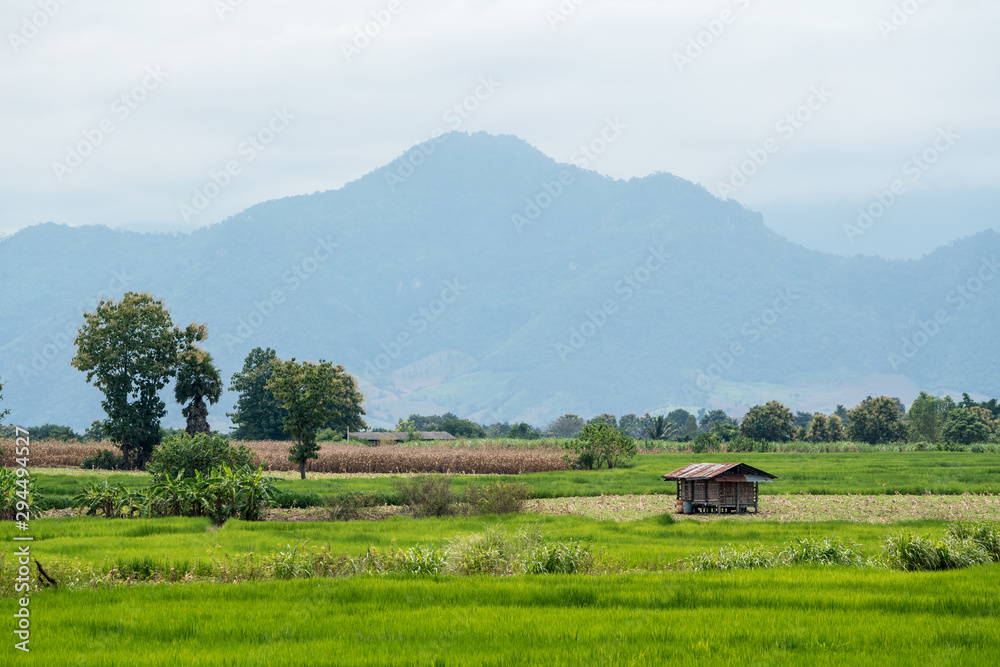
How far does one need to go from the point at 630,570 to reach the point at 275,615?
7.27 metres

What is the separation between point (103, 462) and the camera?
52781 mm

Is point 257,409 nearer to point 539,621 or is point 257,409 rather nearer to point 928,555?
point 928,555

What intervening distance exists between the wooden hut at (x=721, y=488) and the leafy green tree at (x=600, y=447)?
23.4 meters

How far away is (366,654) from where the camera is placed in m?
10.4

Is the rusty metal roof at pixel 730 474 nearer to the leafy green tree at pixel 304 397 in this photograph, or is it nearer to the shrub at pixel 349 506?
the shrub at pixel 349 506

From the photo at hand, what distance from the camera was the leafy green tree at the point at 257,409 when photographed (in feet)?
286

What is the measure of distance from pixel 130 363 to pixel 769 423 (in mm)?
74315

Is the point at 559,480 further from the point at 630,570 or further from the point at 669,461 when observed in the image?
the point at 630,570

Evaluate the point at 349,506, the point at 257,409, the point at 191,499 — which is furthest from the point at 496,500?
the point at 257,409

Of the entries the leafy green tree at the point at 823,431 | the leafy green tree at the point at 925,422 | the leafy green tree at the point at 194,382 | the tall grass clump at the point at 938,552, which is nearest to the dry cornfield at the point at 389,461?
the leafy green tree at the point at 194,382

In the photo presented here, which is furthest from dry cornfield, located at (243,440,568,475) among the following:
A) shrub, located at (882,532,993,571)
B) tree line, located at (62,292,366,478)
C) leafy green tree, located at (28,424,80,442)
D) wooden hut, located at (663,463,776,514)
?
leafy green tree, located at (28,424,80,442)

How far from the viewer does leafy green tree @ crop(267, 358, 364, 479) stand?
44344 mm

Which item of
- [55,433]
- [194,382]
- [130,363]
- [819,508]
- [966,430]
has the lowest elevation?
[819,508]

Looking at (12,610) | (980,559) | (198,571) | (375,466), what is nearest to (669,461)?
(375,466)
